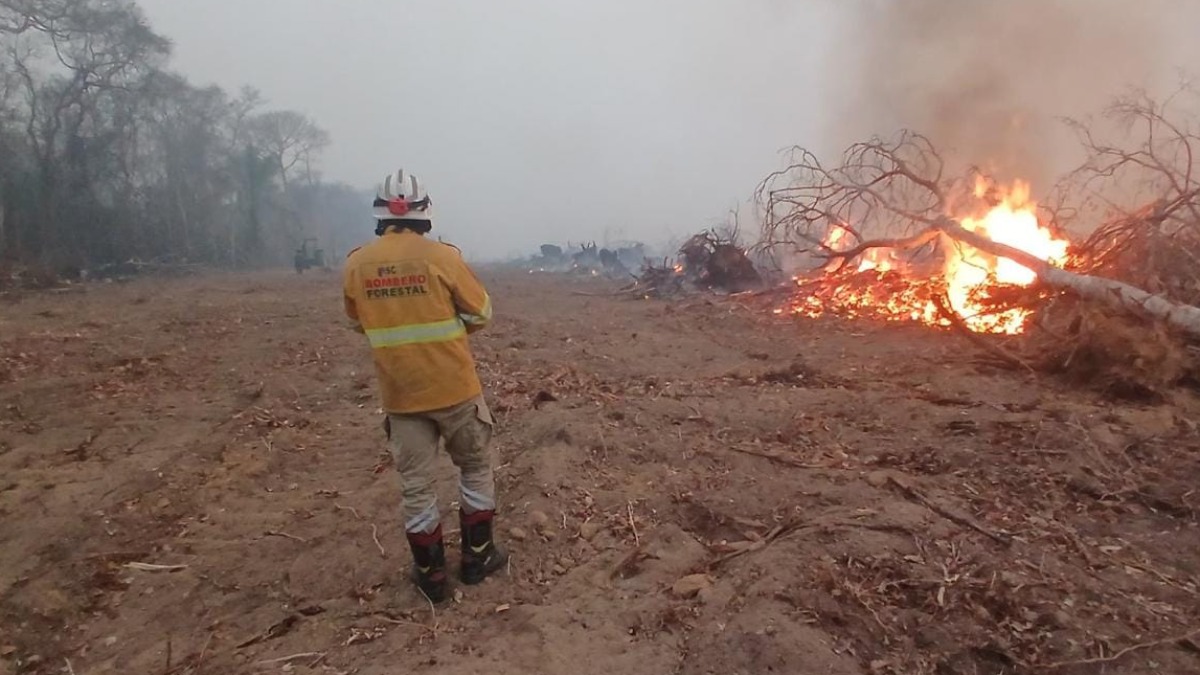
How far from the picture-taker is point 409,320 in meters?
3.43

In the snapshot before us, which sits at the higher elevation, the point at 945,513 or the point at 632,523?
the point at 945,513

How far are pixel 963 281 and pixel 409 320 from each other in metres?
8.38

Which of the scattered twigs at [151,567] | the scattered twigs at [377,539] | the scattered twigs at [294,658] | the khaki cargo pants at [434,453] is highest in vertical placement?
the khaki cargo pants at [434,453]

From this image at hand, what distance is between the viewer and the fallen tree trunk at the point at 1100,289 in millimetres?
5934

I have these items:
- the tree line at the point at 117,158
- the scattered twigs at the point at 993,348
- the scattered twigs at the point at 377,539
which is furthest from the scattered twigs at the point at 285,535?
the tree line at the point at 117,158

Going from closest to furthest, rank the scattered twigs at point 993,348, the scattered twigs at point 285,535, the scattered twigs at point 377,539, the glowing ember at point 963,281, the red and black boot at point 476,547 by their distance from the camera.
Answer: the red and black boot at point 476,547 < the scattered twigs at point 377,539 < the scattered twigs at point 285,535 < the scattered twigs at point 993,348 < the glowing ember at point 963,281

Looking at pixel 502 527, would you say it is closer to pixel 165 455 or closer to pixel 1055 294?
pixel 165 455

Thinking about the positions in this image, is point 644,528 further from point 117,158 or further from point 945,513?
point 117,158

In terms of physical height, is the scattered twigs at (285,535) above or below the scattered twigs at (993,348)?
below

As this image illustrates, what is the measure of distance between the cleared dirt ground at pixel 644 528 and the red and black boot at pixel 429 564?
80 mm

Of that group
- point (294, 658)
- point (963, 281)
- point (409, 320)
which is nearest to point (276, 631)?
point (294, 658)

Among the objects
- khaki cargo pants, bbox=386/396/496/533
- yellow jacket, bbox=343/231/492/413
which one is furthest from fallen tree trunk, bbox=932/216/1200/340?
yellow jacket, bbox=343/231/492/413

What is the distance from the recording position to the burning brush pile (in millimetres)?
6000

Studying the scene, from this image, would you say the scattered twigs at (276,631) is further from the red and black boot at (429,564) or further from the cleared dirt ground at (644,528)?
the red and black boot at (429,564)
